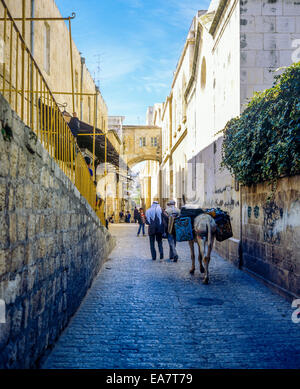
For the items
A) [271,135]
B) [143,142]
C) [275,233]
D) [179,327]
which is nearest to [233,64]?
[271,135]

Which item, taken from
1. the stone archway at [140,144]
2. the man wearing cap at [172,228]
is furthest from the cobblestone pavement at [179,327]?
the stone archway at [140,144]

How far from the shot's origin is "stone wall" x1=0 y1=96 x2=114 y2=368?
2.63 meters

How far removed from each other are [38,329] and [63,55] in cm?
1436

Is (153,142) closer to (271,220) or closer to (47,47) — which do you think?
(47,47)

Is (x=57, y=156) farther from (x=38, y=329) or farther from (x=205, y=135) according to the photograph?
(x=205, y=135)

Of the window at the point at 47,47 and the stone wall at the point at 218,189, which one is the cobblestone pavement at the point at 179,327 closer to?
the stone wall at the point at 218,189

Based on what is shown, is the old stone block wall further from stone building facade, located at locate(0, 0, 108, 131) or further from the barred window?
the barred window

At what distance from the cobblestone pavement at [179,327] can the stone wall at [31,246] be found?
0.42m

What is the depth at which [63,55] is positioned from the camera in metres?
15.6

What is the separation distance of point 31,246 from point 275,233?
4717 mm

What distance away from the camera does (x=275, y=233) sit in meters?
6.57

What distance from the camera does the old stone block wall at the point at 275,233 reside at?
5764mm

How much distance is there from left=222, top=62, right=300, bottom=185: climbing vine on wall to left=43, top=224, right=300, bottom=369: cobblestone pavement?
2173mm

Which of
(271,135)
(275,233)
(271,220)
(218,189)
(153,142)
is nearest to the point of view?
(271,135)
